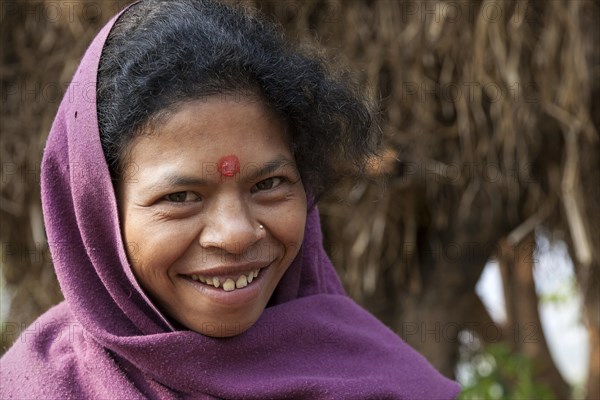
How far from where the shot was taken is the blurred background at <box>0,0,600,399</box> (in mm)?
2871

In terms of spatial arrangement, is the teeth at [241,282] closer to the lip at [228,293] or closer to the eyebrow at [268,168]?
the lip at [228,293]

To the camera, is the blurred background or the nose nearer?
the nose

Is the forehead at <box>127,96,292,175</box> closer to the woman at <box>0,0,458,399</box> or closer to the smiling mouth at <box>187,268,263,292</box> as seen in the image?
the woman at <box>0,0,458,399</box>

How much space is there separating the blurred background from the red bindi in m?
1.12

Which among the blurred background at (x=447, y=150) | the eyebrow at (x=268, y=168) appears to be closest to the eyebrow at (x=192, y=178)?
the eyebrow at (x=268, y=168)

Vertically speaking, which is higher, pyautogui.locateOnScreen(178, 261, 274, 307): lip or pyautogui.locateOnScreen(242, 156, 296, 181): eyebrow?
pyautogui.locateOnScreen(242, 156, 296, 181): eyebrow

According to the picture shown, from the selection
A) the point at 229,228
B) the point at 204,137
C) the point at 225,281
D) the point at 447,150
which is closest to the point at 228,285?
the point at 225,281

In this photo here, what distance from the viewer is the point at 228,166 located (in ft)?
4.87

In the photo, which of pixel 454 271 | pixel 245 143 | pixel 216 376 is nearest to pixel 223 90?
pixel 245 143

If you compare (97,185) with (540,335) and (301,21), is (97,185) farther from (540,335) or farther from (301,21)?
(540,335)

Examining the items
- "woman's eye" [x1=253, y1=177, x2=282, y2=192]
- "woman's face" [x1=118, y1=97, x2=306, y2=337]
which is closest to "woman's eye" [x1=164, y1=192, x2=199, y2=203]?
"woman's face" [x1=118, y1=97, x2=306, y2=337]

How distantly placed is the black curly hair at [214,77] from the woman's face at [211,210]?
0.12 ft

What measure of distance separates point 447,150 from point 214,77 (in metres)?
1.73

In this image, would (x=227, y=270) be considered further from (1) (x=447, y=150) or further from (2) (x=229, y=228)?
(1) (x=447, y=150)
